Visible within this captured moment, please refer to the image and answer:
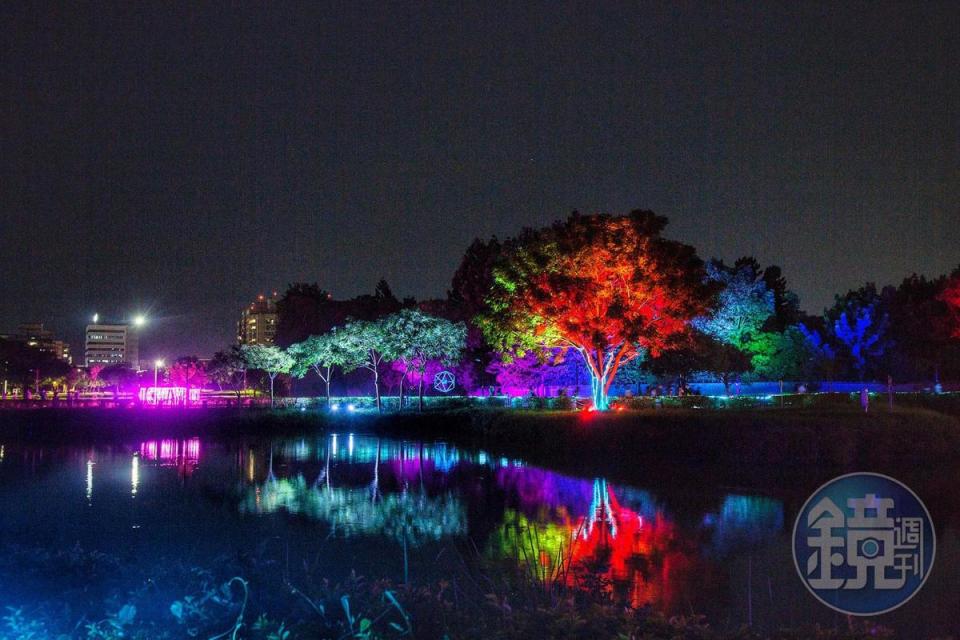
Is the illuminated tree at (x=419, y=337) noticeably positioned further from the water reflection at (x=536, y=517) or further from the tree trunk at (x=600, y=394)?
the water reflection at (x=536, y=517)

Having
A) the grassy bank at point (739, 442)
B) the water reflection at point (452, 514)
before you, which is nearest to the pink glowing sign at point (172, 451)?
the water reflection at point (452, 514)

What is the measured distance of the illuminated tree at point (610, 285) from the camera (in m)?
34.5

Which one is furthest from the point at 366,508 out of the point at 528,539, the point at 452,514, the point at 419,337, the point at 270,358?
the point at 270,358

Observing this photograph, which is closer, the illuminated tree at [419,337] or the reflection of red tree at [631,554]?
the reflection of red tree at [631,554]

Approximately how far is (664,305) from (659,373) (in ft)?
81.4

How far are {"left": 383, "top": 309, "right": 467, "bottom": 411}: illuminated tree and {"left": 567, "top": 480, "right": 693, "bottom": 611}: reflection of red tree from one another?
33953 millimetres

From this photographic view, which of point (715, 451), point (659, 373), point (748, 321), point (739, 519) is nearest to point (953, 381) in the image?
point (748, 321)

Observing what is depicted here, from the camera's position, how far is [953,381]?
65562 millimetres

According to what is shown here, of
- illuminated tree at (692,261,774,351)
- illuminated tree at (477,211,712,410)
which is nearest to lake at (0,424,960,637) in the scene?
illuminated tree at (477,211,712,410)

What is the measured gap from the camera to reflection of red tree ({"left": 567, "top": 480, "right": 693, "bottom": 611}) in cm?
1116

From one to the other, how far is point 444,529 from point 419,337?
3616 cm

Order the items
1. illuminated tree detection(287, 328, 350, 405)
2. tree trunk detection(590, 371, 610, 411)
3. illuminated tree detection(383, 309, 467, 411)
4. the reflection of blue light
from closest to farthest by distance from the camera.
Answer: the reflection of blue light < tree trunk detection(590, 371, 610, 411) < illuminated tree detection(383, 309, 467, 411) < illuminated tree detection(287, 328, 350, 405)

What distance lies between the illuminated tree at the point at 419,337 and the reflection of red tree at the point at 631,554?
33953 mm

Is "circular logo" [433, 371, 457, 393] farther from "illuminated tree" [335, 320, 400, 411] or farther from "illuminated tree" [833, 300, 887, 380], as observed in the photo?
"illuminated tree" [833, 300, 887, 380]
